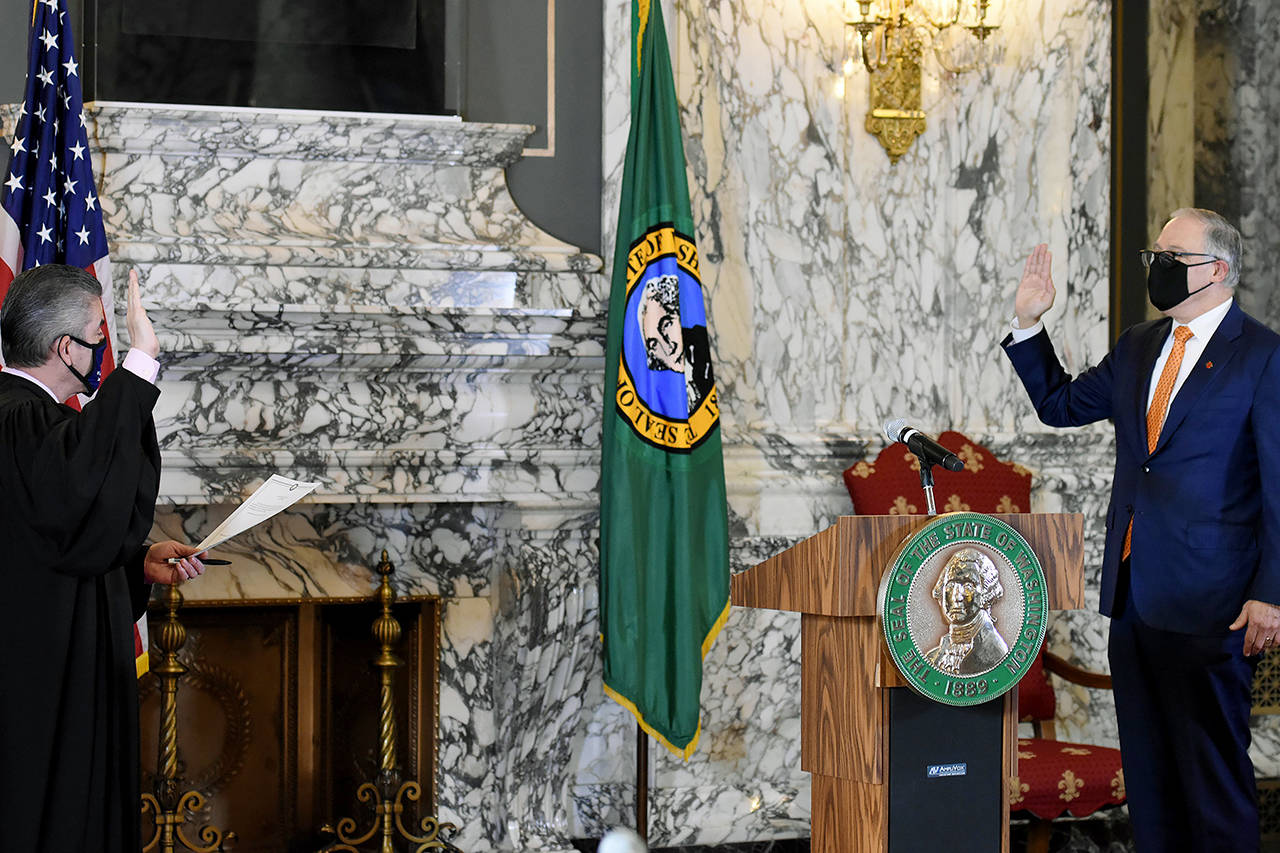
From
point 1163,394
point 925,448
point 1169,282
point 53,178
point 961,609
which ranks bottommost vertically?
point 961,609

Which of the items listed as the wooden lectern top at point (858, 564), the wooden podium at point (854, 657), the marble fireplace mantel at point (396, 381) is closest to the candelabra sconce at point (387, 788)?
the marble fireplace mantel at point (396, 381)

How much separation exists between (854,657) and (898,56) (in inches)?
105

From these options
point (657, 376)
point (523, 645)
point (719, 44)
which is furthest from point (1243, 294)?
point (523, 645)

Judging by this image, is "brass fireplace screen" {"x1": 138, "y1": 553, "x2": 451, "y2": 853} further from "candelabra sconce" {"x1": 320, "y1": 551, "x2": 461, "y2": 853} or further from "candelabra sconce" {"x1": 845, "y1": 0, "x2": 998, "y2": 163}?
"candelabra sconce" {"x1": 845, "y1": 0, "x2": 998, "y2": 163}

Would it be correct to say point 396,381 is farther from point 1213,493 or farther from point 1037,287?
point 1213,493

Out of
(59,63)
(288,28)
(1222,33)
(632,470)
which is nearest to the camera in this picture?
(59,63)

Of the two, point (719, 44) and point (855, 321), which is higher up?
point (719, 44)

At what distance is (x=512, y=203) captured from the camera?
447cm

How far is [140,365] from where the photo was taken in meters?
2.88

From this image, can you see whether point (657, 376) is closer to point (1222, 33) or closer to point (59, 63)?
point (59, 63)

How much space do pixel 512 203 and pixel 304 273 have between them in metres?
0.72

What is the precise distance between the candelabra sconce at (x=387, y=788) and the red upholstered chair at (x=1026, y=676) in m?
1.59

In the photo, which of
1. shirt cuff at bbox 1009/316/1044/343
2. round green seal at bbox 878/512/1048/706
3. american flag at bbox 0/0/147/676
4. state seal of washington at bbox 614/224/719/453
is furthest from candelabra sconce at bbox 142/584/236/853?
shirt cuff at bbox 1009/316/1044/343

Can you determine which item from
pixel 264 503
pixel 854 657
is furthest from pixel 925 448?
pixel 264 503
